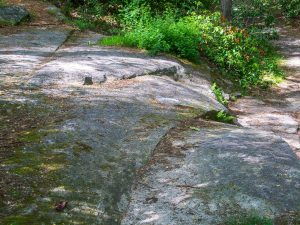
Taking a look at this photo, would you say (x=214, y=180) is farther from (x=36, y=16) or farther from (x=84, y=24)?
(x=36, y=16)

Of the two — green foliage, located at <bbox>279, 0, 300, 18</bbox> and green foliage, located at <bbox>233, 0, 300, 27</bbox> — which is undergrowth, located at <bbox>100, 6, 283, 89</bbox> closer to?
green foliage, located at <bbox>233, 0, 300, 27</bbox>

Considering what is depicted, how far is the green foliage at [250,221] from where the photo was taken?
14.6ft

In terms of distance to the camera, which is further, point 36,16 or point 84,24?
point 36,16

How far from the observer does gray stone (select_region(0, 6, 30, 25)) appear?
13452 millimetres

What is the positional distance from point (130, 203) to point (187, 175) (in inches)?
35.9

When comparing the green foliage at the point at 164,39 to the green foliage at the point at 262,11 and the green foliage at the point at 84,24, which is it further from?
the green foliage at the point at 262,11

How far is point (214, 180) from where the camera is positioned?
206 inches

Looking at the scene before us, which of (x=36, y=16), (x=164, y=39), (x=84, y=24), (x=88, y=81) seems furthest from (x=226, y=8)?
(x=88, y=81)

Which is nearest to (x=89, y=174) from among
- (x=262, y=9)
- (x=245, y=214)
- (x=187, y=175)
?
(x=187, y=175)

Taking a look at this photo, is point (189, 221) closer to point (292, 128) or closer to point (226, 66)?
point (292, 128)

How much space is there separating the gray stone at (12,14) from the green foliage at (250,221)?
1070cm

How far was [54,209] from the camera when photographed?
424 cm

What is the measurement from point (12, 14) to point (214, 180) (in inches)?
415

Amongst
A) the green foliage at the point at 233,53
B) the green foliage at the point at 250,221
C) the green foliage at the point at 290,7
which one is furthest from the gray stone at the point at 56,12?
the green foliage at the point at 290,7
